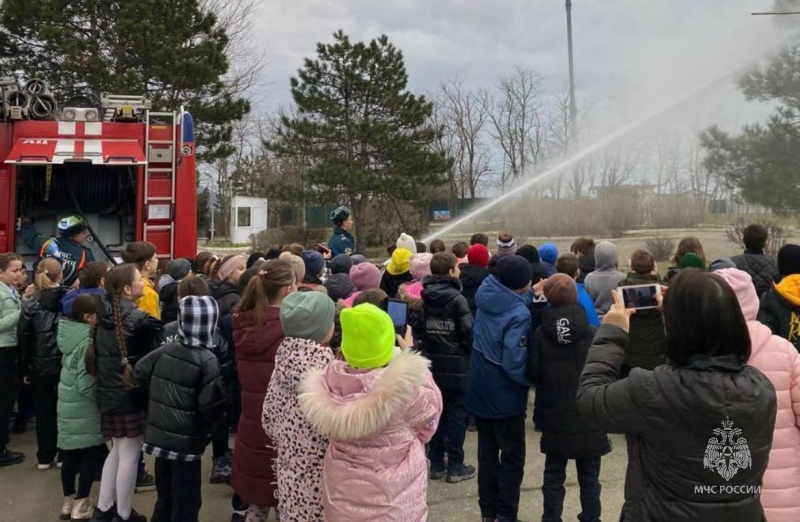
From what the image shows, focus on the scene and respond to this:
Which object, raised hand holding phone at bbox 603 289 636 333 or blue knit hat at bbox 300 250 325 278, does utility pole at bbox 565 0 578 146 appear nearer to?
blue knit hat at bbox 300 250 325 278

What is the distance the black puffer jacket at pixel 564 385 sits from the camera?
3789 millimetres

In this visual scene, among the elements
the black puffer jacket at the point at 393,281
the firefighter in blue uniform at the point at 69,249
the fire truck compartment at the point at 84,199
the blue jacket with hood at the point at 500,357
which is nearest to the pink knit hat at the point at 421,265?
the black puffer jacket at the point at 393,281

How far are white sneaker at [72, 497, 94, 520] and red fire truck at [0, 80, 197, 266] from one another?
413cm

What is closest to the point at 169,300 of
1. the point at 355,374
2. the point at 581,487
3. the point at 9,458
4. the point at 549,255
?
the point at 9,458

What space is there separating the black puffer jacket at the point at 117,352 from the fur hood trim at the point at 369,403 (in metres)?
1.81

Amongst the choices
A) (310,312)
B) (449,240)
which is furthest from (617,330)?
(449,240)

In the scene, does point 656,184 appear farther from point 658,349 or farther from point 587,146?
point 658,349

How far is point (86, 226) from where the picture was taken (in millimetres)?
7609

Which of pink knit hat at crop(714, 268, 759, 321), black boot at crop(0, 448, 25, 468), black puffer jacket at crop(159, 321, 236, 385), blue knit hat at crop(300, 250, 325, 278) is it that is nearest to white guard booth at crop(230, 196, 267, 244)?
black boot at crop(0, 448, 25, 468)

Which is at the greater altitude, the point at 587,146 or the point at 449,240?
the point at 587,146

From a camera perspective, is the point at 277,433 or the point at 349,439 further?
the point at 277,433

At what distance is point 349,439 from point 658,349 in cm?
233

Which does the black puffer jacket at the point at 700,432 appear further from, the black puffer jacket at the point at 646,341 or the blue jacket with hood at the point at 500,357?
the black puffer jacket at the point at 646,341

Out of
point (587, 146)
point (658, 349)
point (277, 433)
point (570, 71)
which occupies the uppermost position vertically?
point (570, 71)
